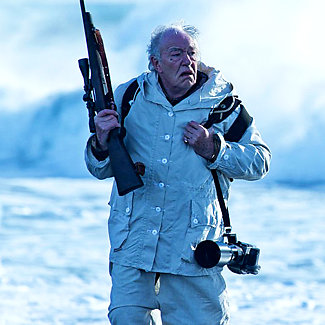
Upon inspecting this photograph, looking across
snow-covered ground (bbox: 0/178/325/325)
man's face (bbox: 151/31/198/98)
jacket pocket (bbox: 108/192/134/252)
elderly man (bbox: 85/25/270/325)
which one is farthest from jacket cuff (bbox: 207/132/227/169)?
→ snow-covered ground (bbox: 0/178/325/325)

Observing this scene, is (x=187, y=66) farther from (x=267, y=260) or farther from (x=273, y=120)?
(x=273, y=120)

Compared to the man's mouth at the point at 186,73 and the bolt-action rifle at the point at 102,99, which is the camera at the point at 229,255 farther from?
the man's mouth at the point at 186,73

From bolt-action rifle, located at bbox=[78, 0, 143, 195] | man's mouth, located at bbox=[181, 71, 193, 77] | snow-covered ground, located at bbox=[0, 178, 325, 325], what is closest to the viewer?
bolt-action rifle, located at bbox=[78, 0, 143, 195]

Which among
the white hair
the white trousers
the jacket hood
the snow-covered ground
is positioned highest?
the snow-covered ground

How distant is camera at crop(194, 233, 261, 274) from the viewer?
3.45 m

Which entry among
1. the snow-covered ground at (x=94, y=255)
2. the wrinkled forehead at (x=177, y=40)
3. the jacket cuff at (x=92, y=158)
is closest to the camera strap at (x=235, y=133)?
the wrinkled forehead at (x=177, y=40)

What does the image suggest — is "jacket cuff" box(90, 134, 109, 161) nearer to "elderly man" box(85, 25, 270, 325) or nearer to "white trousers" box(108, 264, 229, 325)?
"elderly man" box(85, 25, 270, 325)

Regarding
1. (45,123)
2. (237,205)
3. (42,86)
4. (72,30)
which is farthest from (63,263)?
(72,30)

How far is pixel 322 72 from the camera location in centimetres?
1986

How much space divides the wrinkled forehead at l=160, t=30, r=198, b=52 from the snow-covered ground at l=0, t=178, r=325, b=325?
3011 mm

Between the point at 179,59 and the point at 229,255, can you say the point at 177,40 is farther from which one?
the point at 229,255

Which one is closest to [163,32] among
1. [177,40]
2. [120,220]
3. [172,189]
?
[177,40]

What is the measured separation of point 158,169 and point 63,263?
5.07 metres

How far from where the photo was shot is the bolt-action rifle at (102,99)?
135 inches
